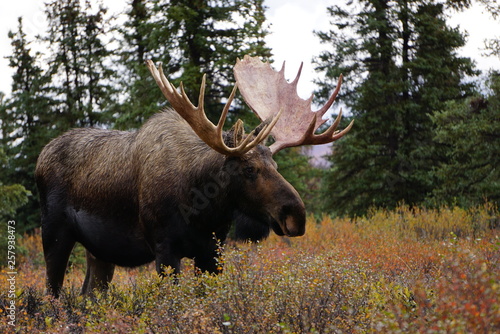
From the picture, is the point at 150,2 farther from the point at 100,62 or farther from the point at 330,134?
the point at 330,134

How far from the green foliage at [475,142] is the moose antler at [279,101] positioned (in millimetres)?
7115

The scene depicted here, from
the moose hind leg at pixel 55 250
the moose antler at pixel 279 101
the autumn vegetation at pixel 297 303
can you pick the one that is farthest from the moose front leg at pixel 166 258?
the moose antler at pixel 279 101

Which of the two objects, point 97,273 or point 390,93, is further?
point 390,93

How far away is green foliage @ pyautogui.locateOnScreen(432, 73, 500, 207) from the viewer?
13.0 metres

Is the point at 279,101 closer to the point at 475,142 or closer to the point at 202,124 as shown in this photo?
the point at 202,124

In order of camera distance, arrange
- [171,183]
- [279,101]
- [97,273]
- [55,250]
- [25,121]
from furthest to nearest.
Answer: [25,121] → [279,101] → [97,273] → [55,250] → [171,183]

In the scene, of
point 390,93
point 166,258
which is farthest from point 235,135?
point 390,93

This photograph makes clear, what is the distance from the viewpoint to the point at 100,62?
64.1 feet

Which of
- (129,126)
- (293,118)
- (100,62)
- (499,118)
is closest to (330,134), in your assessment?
(293,118)

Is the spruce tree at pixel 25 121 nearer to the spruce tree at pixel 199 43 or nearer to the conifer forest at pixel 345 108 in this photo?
the conifer forest at pixel 345 108

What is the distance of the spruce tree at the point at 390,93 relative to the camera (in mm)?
17016

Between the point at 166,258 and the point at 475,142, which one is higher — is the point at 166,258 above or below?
below

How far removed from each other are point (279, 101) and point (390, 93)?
1141 centimetres

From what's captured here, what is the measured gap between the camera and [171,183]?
5.31 meters
